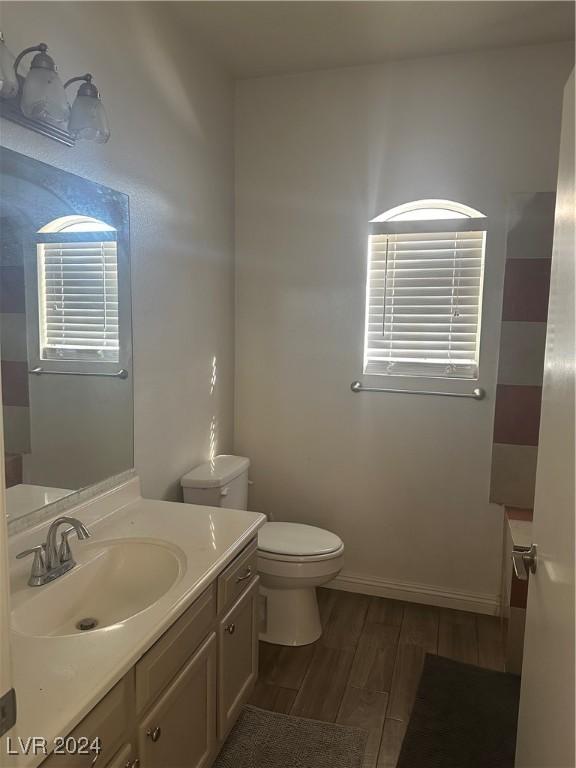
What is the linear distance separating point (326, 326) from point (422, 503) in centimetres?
105

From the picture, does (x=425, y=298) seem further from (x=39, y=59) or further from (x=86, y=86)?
(x=39, y=59)

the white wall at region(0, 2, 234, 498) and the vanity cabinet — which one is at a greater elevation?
the white wall at region(0, 2, 234, 498)

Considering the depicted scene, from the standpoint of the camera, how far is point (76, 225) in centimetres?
176

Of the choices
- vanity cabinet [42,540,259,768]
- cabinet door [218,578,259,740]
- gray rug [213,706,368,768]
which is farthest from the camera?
gray rug [213,706,368,768]

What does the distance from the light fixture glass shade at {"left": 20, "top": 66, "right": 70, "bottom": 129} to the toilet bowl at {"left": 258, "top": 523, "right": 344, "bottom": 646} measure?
1846 mm

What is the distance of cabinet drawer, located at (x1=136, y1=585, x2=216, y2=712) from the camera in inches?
50.1

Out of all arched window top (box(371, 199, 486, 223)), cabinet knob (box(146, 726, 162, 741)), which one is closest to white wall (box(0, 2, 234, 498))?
arched window top (box(371, 199, 486, 223))

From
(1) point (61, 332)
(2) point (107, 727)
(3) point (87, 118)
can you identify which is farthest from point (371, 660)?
(3) point (87, 118)

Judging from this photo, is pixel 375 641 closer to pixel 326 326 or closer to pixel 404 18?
pixel 326 326

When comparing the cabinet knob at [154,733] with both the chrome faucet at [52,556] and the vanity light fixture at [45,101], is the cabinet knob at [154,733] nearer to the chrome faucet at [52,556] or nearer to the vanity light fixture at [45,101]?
the chrome faucet at [52,556]

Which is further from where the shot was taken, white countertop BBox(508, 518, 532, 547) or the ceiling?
white countertop BBox(508, 518, 532, 547)

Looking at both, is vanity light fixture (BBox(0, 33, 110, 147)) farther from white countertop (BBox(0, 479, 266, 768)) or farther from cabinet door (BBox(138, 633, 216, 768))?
cabinet door (BBox(138, 633, 216, 768))

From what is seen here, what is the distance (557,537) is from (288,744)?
137 centimetres

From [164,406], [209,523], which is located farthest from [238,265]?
[209,523]
